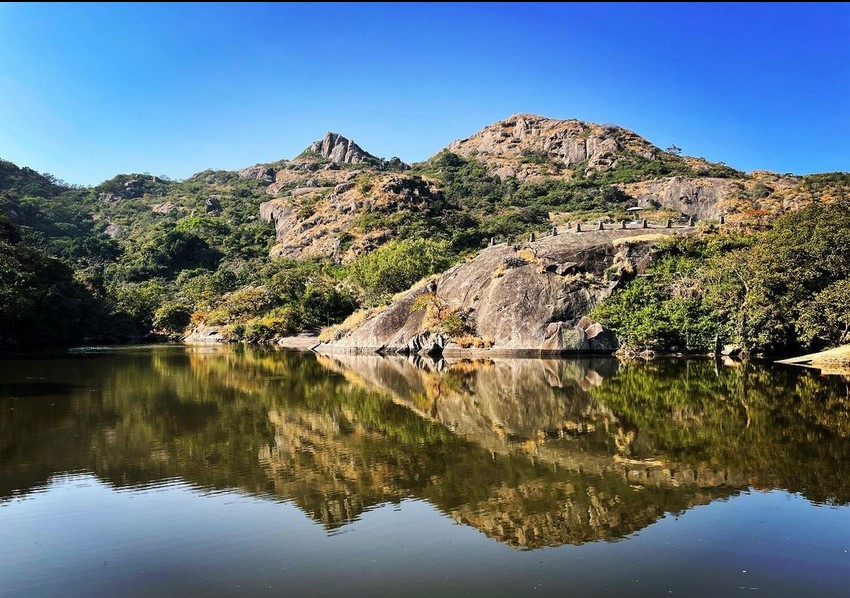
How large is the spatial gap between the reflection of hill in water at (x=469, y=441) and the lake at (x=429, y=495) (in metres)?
0.08

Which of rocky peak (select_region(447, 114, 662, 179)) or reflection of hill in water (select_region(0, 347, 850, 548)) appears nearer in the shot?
reflection of hill in water (select_region(0, 347, 850, 548))

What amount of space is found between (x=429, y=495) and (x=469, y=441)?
4673 millimetres

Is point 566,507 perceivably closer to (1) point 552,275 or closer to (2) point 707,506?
(2) point 707,506

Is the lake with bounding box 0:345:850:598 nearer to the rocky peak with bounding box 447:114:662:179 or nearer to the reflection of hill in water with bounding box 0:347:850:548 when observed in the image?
the reflection of hill in water with bounding box 0:347:850:548

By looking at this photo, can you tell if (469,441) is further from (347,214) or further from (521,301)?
(347,214)

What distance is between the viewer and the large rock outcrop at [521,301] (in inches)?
1845

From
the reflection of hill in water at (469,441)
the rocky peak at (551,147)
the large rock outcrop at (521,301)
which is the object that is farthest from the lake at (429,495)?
the rocky peak at (551,147)

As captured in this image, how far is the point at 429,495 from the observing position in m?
11.2

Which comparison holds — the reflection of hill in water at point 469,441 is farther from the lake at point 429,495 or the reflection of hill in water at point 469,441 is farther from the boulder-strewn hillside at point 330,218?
the boulder-strewn hillside at point 330,218

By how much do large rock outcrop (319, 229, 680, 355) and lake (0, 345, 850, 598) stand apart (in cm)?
2303

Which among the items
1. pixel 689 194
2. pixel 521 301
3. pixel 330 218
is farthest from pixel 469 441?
pixel 689 194

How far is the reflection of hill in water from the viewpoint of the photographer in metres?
10.9

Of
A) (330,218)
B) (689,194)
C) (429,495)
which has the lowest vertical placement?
(429,495)

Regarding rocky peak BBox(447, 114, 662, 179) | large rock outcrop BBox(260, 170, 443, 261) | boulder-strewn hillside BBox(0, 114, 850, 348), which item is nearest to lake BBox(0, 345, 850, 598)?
boulder-strewn hillside BBox(0, 114, 850, 348)
